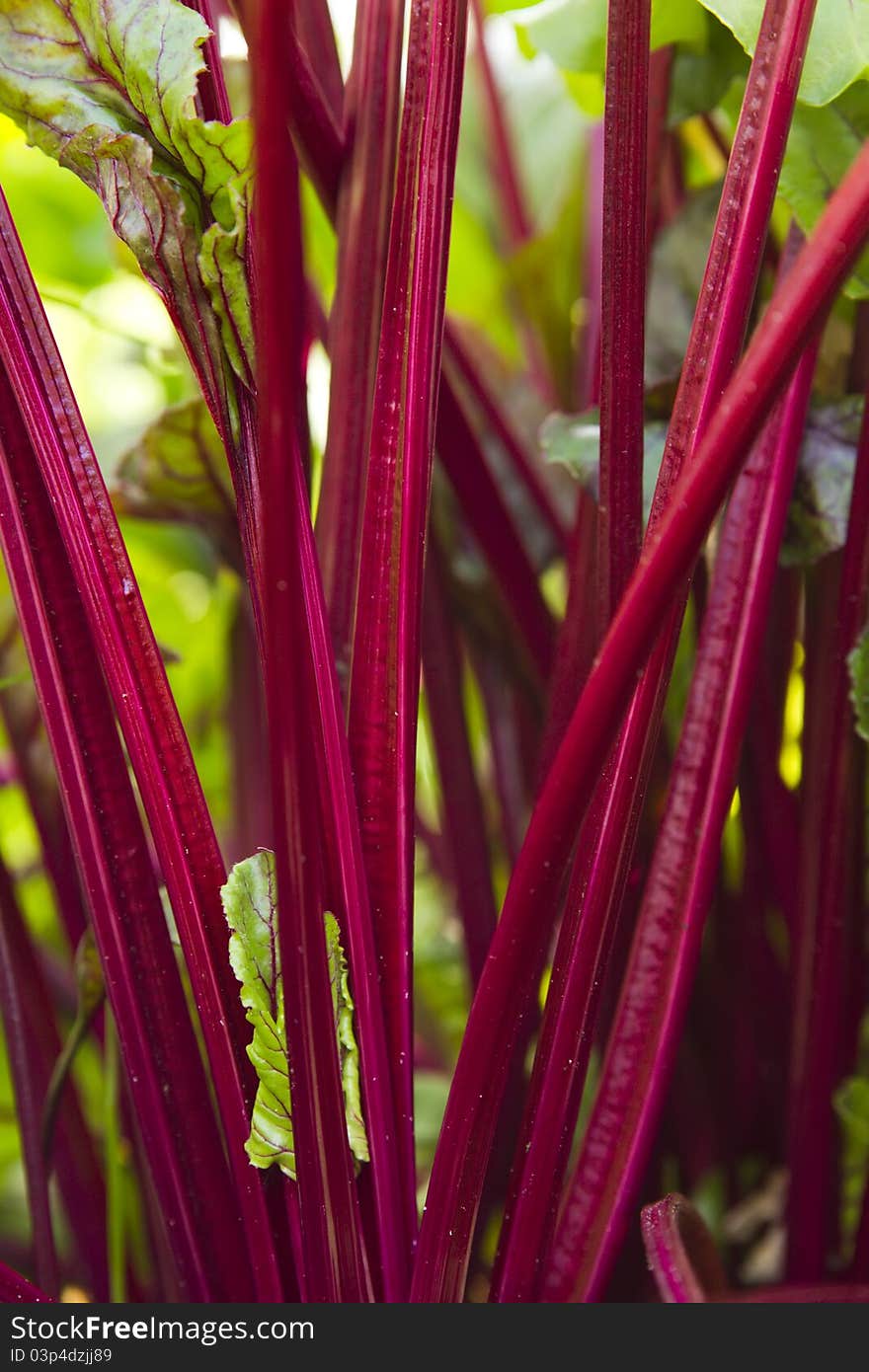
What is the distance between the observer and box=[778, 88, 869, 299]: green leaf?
388 millimetres

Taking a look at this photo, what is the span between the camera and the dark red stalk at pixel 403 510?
0.32m

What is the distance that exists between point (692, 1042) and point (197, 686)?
17.6 inches

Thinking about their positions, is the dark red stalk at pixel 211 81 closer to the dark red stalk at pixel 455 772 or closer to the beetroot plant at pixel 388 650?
the beetroot plant at pixel 388 650

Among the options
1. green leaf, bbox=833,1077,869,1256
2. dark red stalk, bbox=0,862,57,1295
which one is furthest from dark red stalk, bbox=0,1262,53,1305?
green leaf, bbox=833,1077,869,1256

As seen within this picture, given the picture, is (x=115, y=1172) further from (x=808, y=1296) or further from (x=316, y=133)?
(x=316, y=133)

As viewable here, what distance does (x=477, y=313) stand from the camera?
33.9 inches

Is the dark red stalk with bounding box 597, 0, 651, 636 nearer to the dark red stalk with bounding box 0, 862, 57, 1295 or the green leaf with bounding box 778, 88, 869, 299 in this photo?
the green leaf with bounding box 778, 88, 869, 299

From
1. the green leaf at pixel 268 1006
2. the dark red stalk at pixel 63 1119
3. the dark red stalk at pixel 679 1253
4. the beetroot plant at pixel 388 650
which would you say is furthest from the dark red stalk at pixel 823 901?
the dark red stalk at pixel 63 1119

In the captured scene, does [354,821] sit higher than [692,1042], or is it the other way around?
[354,821]

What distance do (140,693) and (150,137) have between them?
0.16m

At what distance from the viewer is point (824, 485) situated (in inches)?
16.2

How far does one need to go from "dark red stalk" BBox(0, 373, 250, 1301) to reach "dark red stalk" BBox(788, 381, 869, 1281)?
0.78ft

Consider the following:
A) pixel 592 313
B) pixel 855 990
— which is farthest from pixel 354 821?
pixel 592 313

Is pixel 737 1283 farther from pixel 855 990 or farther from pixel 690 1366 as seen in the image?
pixel 690 1366
